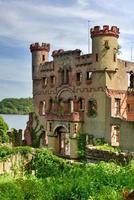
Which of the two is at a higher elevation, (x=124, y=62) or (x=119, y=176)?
(x=124, y=62)

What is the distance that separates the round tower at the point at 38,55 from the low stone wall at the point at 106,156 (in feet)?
51.2

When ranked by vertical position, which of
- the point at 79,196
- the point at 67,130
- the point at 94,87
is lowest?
the point at 79,196

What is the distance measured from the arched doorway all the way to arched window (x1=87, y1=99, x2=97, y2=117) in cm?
310

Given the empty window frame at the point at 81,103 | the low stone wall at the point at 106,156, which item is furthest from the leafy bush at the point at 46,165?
the empty window frame at the point at 81,103

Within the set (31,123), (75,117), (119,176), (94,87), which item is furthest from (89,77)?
(119,176)

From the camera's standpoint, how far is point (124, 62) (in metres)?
39.9

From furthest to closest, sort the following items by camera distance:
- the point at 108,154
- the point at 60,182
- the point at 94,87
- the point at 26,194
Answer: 1. the point at 94,87
2. the point at 108,154
3. the point at 60,182
4. the point at 26,194

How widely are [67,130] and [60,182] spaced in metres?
20.8

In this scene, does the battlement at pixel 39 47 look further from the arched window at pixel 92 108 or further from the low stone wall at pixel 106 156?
the low stone wall at pixel 106 156

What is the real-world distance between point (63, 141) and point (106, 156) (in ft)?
36.8

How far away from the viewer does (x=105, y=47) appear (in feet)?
125

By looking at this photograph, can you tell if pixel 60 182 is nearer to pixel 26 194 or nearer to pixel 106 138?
pixel 26 194

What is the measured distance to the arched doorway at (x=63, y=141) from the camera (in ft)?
135

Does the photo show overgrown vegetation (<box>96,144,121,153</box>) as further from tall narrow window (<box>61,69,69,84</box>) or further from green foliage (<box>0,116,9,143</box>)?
green foliage (<box>0,116,9,143</box>)
